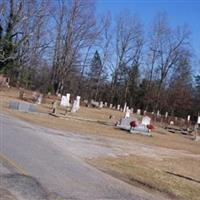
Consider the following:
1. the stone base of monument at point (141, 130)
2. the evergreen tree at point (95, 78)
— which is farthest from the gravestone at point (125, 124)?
the evergreen tree at point (95, 78)

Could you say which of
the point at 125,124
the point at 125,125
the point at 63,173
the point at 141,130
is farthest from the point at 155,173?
the point at 125,124

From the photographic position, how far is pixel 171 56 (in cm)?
8225

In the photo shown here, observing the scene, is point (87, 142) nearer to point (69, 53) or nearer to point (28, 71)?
point (69, 53)

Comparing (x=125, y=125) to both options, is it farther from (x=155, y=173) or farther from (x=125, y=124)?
(x=155, y=173)

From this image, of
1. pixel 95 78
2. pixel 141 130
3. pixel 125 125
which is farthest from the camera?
pixel 95 78

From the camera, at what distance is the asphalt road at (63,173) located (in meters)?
9.73

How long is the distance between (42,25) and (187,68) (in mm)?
33956

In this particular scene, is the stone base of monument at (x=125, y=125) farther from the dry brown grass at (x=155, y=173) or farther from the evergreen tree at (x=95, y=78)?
the evergreen tree at (x=95, y=78)

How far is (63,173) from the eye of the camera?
11.4 meters

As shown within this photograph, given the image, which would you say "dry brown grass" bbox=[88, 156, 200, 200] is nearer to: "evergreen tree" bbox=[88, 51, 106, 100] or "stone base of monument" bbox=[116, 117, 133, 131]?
"stone base of monument" bbox=[116, 117, 133, 131]

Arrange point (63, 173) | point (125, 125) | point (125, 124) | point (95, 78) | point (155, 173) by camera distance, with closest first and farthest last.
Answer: point (63, 173) → point (155, 173) → point (125, 125) → point (125, 124) → point (95, 78)

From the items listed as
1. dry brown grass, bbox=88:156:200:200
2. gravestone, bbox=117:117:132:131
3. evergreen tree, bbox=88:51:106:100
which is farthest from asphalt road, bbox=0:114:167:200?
evergreen tree, bbox=88:51:106:100

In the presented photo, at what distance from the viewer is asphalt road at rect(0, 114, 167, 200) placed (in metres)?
9.73

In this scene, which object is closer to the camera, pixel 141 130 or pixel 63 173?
pixel 63 173
